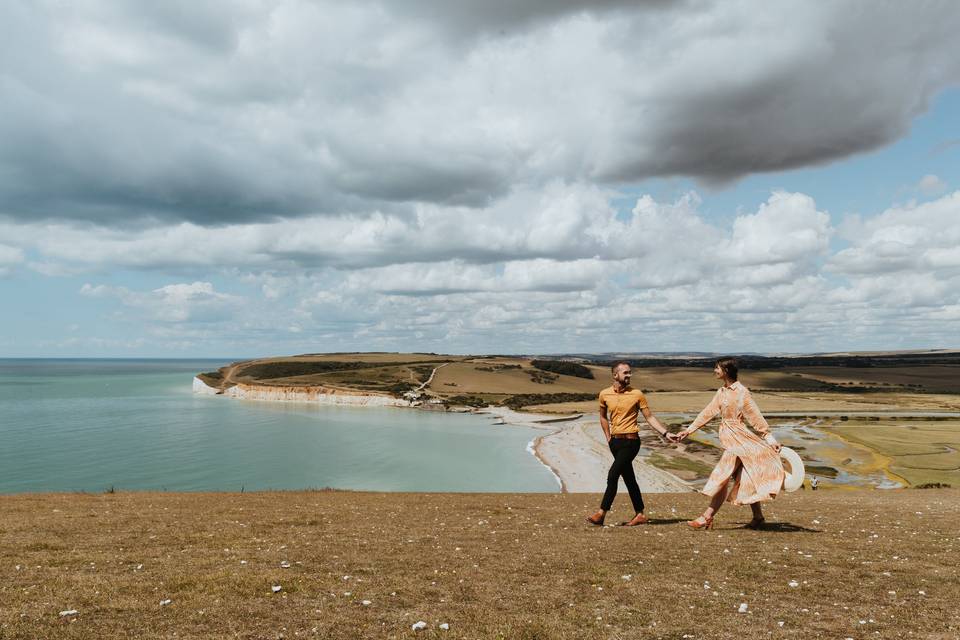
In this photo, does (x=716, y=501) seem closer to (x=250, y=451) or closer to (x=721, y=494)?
(x=721, y=494)

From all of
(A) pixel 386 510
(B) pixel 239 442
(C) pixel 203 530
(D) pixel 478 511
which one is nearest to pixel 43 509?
(C) pixel 203 530

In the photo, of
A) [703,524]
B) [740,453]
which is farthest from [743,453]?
[703,524]

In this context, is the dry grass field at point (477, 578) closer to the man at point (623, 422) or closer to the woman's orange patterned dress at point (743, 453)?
the woman's orange patterned dress at point (743, 453)

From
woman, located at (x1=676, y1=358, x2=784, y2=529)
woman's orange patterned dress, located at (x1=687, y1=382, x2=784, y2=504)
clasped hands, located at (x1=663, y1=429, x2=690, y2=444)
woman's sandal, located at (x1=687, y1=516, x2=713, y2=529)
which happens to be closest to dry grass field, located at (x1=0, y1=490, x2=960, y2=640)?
woman's sandal, located at (x1=687, y1=516, x2=713, y2=529)

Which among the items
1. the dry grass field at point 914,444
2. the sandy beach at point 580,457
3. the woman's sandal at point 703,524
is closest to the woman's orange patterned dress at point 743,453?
the woman's sandal at point 703,524

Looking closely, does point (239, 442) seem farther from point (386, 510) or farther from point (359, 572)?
point (359, 572)

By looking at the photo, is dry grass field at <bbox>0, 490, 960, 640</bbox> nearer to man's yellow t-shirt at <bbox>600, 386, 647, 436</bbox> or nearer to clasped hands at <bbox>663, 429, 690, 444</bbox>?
clasped hands at <bbox>663, 429, 690, 444</bbox>

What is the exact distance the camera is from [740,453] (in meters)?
14.1

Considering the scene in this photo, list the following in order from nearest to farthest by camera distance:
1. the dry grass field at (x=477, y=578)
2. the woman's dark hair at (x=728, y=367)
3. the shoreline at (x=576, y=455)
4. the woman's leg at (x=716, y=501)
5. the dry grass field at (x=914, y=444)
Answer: the dry grass field at (x=477, y=578)
the woman's dark hair at (x=728, y=367)
the woman's leg at (x=716, y=501)
the dry grass field at (x=914, y=444)
the shoreline at (x=576, y=455)

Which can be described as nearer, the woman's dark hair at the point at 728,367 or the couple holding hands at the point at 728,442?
the couple holding hands at the point at 728,442

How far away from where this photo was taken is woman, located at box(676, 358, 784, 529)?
1370 centimetres

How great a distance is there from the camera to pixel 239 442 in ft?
344

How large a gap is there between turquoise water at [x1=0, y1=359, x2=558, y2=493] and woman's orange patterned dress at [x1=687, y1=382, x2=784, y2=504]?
5513 cm

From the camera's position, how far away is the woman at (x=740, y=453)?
1370 cm
